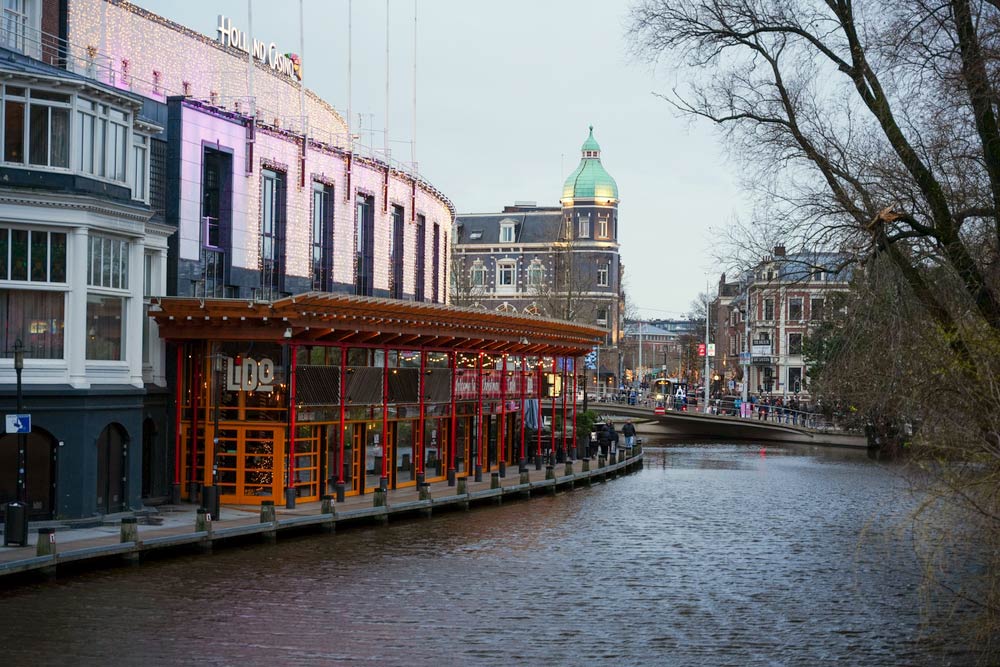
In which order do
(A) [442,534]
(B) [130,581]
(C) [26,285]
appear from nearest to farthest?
1. (B) [130,581]
2. (C) [26,285]
3. (A) [442,534]

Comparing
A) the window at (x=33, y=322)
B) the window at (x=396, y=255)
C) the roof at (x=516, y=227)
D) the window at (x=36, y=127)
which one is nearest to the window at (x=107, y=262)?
the window at (x=33, y=322)

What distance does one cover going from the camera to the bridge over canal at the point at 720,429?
8362cm

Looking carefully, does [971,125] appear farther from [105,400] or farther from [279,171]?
[279,171]

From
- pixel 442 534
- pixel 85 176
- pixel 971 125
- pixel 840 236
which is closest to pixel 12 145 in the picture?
pixel 85 176

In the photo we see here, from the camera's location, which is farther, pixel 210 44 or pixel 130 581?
pixel 210 44

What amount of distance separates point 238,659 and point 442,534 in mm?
15516

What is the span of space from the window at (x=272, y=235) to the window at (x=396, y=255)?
10216 mm

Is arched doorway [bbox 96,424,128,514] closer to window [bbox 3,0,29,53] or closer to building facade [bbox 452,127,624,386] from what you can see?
window [bbox 3,0,29,53]

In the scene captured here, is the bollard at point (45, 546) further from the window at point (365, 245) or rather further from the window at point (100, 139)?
the window at point (365, 245)

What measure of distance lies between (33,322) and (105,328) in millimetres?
2143

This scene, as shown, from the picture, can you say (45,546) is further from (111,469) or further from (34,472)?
(111,469)

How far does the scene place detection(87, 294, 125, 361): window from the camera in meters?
33.0

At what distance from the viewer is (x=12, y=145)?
31.5 m

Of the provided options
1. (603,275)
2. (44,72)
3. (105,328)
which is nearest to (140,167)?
(44,72)
